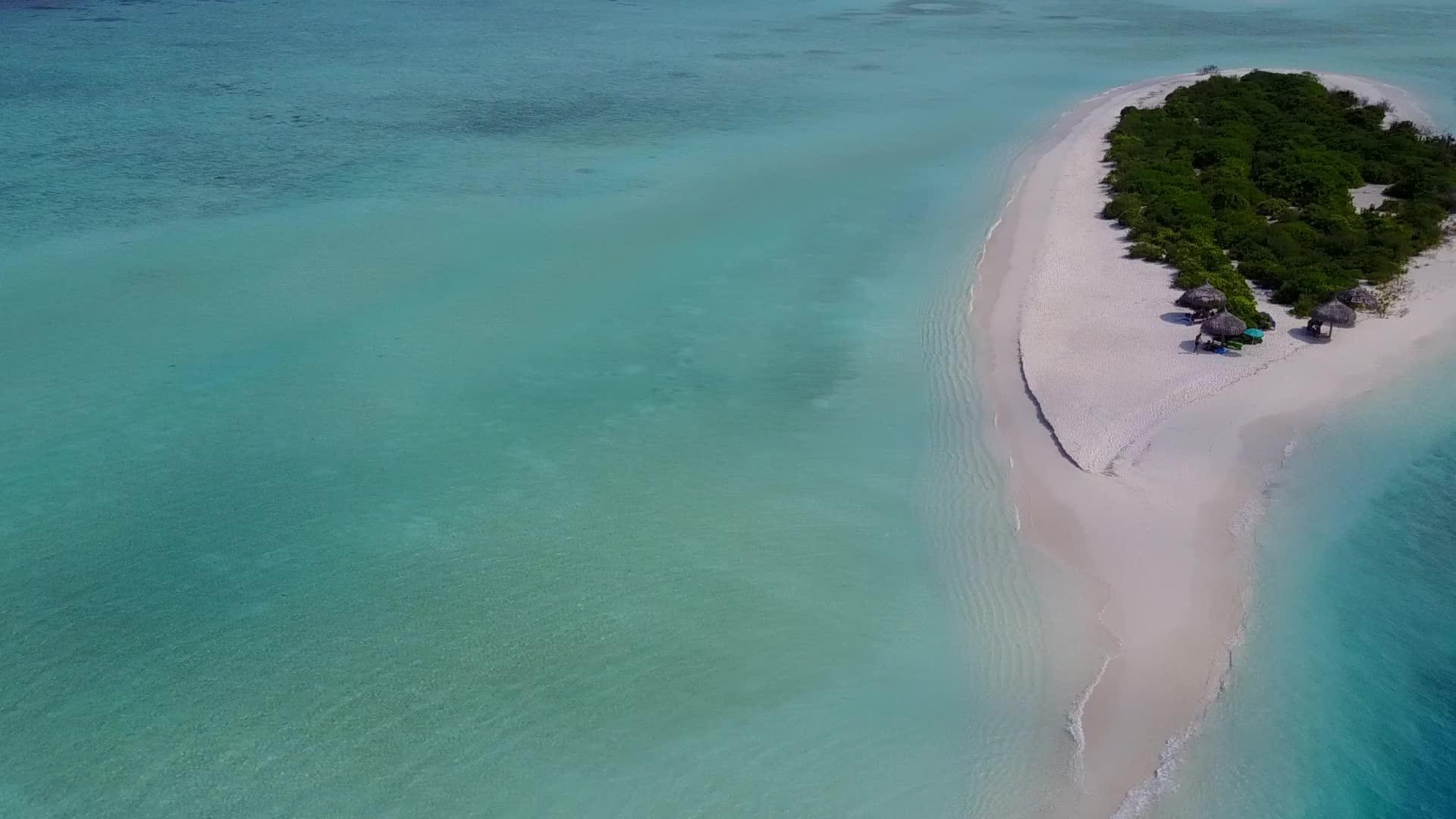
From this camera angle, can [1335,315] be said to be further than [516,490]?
Yes

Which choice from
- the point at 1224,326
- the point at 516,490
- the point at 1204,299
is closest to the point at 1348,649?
the point at 1224,326

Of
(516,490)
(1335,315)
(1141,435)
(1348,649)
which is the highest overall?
(1335,315)

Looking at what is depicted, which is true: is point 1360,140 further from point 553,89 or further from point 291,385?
point 291,385

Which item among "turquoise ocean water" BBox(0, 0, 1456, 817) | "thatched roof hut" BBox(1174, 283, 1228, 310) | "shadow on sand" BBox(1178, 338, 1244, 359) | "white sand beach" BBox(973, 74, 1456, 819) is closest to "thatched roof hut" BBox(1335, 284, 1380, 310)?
"white sand beach" BBox(973, 74, 1456, 819)

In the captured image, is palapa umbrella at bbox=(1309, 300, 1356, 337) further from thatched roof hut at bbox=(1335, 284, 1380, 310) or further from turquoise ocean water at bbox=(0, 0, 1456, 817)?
turquoise ocean water at bbox=(0, 0, 1456, 817)

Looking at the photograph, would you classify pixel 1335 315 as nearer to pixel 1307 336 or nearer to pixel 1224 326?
pixel 1307 336

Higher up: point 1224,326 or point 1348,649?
point 1224,326
